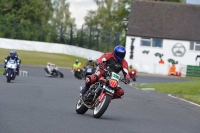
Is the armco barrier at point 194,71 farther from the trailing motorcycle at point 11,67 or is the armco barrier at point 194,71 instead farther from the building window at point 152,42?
the trailing motorcycle at point 11,67

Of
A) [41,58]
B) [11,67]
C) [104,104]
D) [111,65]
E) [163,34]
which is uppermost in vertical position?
[163,34]

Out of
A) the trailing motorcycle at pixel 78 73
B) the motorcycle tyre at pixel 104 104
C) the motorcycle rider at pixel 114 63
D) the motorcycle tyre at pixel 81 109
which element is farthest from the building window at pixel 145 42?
the motorcycle tyre at pixel 104 104

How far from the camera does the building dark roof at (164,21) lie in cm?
7181

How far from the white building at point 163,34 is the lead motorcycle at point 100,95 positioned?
182 ft

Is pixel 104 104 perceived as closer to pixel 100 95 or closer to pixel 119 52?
pixel 100 95

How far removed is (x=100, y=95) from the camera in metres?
14.0

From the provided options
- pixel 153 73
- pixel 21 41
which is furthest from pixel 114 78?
pixel 21 41

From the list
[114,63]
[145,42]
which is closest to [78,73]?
[145,42]

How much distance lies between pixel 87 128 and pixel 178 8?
6268 centimetres

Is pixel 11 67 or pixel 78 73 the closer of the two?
pixel 11 67

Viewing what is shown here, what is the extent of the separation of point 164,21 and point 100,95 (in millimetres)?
59069

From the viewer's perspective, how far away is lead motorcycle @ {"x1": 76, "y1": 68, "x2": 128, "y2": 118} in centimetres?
1380

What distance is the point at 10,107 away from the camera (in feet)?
49.3

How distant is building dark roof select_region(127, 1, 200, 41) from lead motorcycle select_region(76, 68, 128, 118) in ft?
186
